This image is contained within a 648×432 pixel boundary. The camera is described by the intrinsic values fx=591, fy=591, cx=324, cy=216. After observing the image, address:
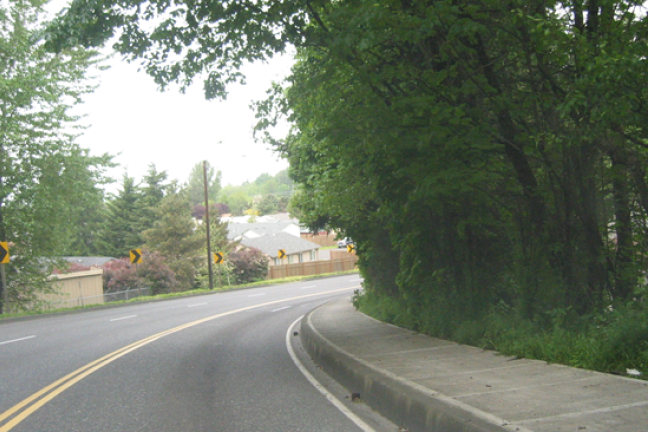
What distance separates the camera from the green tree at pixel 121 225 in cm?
5949

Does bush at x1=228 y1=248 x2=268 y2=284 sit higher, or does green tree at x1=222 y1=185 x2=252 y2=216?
green tree at x1=222 y1=185 x2=252 y2=216

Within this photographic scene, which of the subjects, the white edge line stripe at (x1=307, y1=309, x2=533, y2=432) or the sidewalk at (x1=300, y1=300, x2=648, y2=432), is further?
the sidewalk at (x1=300, y1=300, x2=648, y2=432)

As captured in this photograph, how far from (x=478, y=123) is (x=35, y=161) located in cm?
2413

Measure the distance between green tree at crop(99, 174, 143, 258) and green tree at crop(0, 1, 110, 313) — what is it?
1208 inches

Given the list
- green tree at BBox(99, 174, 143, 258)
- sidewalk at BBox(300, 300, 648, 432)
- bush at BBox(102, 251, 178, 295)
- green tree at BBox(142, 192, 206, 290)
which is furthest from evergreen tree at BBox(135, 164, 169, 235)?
sidewalk at BBox(300, 300, 648, 432)

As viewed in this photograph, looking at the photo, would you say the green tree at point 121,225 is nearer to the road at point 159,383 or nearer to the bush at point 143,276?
the bush at point 143,276

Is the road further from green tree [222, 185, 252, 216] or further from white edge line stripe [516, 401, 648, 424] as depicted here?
green tree [222, 185, 252, 216]

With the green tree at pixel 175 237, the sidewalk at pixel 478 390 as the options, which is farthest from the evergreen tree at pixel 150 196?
the sidewalk at pixel 478 390

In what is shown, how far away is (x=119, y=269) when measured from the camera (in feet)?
133

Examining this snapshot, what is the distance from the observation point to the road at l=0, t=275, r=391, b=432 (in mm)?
6102

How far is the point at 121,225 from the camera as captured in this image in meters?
60.2

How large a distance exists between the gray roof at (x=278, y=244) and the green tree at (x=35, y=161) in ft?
115

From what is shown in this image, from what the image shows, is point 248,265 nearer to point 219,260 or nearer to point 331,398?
point 219,260

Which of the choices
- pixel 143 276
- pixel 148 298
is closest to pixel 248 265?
pixel 143 276
